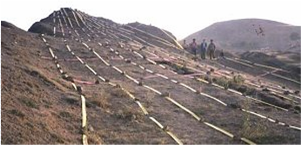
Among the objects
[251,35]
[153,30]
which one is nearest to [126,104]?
[153,30]

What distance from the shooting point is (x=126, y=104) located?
12383 mm

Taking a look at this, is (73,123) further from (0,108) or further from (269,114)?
(269,114)

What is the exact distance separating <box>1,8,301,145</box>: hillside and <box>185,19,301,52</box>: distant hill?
78.8 feet

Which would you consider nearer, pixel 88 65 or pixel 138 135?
pixel 138 135

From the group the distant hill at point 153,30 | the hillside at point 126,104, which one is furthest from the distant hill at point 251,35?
the hillside at point 126,104

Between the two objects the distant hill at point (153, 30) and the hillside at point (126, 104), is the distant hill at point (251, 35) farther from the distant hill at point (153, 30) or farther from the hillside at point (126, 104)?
the hillside at point (126, 104)

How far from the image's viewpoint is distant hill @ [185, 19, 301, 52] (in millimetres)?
46062

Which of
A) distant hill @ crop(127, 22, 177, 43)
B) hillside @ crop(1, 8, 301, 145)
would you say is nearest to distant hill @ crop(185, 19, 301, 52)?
distant hill @ crop(127, 22, 177, 43)

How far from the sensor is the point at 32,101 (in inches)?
392

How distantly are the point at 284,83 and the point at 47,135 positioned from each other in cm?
A: 1612

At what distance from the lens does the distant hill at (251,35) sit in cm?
4606

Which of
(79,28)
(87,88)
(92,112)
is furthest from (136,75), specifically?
(79,28)

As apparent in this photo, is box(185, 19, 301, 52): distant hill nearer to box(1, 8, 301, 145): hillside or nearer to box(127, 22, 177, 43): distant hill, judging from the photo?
box(127, 22, 177, 43): distant hill

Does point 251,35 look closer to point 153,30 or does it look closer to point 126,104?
point 153,30
